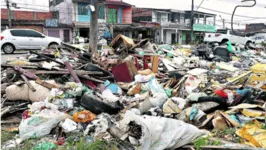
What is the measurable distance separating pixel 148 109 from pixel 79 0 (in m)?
23.3

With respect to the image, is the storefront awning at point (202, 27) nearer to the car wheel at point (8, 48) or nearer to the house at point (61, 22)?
the house at point (61, 22)

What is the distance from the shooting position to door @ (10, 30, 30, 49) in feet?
43.0

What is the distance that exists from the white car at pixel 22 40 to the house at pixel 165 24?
16.2 metres

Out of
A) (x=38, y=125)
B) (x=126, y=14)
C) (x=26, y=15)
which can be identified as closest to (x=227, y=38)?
(x=126, y=14)

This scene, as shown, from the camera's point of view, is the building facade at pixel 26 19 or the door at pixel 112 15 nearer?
the building facade at pixel 26 19

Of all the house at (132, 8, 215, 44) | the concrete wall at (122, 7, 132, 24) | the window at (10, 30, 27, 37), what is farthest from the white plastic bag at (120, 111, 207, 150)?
the concrete wall at (122, 7, 132, 24)

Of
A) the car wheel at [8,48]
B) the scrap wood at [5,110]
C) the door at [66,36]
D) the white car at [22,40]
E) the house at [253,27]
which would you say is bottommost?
the scrap wood at [5,110]

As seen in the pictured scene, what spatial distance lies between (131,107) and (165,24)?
2752cm

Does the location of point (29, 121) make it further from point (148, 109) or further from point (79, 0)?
point (79, 0)

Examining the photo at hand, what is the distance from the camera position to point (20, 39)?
1325 cm

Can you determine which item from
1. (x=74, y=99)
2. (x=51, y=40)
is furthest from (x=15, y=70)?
(x=51, y=40)

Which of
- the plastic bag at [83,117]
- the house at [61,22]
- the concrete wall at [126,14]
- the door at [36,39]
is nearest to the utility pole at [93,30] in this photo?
the door at [36,39]

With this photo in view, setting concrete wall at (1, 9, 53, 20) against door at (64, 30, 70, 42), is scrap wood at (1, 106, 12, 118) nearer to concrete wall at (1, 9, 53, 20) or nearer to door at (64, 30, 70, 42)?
door at (64, 30, 70, 42)

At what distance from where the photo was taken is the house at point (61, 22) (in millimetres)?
24109
